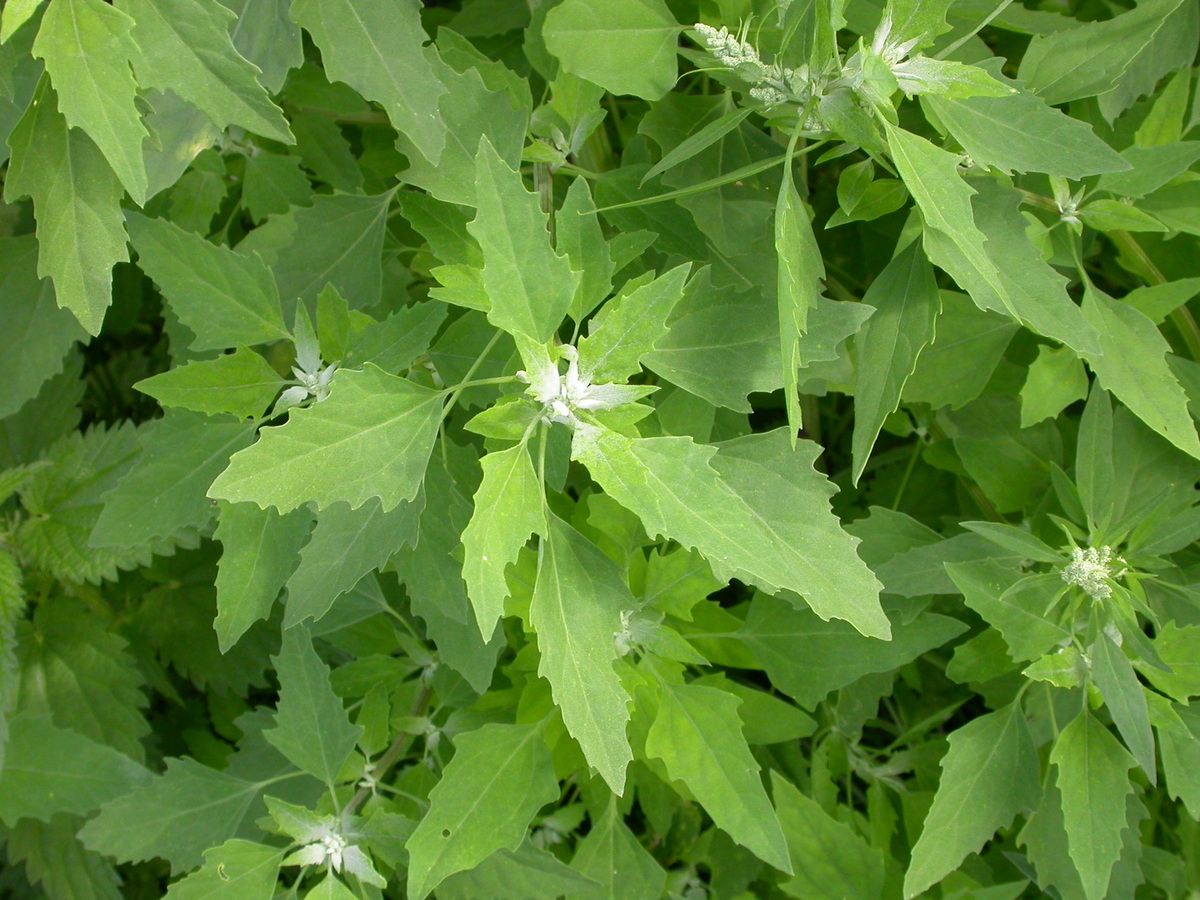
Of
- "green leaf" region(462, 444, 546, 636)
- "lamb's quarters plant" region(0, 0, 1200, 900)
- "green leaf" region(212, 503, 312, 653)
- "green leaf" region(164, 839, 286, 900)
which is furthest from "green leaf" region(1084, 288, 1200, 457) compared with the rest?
"green leaf" region(164, 839, 286, 900)

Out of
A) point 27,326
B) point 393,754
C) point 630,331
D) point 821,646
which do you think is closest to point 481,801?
point 393,754

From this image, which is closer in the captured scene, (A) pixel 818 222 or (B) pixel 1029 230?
(B) pixel 1029 230

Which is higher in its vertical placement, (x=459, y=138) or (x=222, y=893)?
(x=459, y=138)

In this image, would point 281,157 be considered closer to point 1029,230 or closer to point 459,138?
point 459,138

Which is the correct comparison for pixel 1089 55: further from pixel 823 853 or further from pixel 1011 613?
pixel 823 853

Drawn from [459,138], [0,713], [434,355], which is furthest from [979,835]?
[0,713]

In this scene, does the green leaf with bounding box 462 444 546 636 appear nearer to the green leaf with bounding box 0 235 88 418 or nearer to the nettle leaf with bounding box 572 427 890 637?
the nettle leaf with bounding box 572 427 890 637
